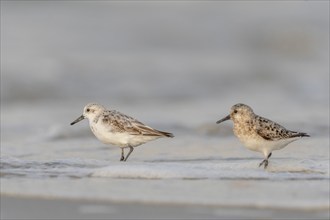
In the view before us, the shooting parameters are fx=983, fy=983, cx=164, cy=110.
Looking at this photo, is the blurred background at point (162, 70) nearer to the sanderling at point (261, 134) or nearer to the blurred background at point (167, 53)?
the blurred background at point (167, 53)

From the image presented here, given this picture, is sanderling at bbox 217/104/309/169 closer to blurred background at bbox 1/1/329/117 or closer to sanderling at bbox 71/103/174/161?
sanderling at bbox 71/103/174/161

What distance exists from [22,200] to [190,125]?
16.7 feet

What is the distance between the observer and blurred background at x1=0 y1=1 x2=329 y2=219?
35.5 ft

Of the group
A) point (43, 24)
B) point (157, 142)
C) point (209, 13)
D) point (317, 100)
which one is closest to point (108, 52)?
point (43, 24)

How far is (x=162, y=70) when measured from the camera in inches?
648

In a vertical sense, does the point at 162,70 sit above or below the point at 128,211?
above

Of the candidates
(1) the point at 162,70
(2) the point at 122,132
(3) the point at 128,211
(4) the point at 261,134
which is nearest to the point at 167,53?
(1) the point at 162,70

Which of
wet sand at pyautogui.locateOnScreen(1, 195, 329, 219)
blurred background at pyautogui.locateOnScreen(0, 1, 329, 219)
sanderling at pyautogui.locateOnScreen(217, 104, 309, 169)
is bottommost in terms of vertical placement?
wet sand at pyautogui.locateOnScreen(1, 195, 329, 219)

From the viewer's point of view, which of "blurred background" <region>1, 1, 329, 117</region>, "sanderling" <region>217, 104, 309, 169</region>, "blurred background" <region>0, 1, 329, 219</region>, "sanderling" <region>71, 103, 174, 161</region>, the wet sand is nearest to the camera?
the wet sand

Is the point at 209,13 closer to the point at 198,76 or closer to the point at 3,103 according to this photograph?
the point at 198,76

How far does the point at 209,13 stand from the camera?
19.8 m

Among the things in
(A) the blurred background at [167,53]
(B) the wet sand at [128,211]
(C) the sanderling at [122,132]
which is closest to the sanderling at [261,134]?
(C) the sanderling at [122,132]

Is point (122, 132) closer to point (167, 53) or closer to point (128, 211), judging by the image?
point (128, 211)

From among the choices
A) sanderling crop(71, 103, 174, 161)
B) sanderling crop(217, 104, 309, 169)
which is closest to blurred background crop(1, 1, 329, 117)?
sanderling crop(71, 103, 174, 161)
